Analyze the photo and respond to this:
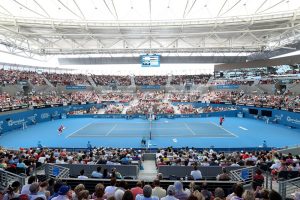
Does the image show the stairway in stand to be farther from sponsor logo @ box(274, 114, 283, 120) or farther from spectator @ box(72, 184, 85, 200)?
sponsor logo @ box(274, 114, 283, 120)

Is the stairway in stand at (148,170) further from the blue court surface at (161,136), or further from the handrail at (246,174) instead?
the blue court surface at (161,136)

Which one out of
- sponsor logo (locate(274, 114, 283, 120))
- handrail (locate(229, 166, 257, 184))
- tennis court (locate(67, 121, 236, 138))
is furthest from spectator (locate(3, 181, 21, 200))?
sponsor logo (locate(274, 114, 283, 120))

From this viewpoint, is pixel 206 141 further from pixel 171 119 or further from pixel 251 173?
pixel 171 119

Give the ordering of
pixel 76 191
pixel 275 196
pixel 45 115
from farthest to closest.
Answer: pixel 45 115
pixel 76 191
pixel 275 196

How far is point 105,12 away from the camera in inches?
1143

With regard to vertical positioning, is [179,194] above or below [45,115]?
above

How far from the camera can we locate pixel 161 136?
29.1 metres

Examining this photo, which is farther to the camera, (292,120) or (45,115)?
(45,115)

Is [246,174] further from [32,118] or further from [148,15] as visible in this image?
[32,118]

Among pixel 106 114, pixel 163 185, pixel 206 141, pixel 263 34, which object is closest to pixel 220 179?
pixel 163 185

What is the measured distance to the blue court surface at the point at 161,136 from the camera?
2502 centimetres

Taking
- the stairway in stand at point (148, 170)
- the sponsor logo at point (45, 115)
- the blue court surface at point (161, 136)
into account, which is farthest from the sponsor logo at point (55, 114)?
the stairway in stand at point (148, 170)

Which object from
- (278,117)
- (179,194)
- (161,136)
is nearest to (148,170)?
(179,194)

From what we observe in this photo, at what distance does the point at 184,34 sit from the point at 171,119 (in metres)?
16.1
